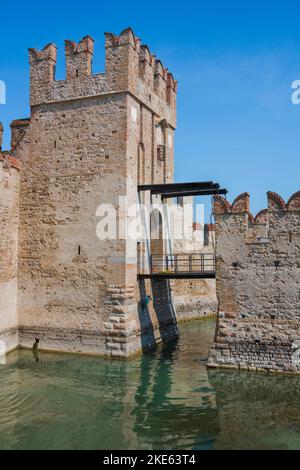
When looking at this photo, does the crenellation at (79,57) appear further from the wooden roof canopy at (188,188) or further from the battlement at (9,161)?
the wooden roof canopy at (188,188)

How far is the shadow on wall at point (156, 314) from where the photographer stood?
15.6 metres

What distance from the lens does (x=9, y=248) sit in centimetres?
1548

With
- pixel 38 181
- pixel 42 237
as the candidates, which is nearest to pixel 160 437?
pixel 42 237

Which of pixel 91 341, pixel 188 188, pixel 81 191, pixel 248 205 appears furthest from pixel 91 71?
pixel 91 341

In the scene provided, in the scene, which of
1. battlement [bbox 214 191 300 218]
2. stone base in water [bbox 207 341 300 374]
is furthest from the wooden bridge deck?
stone base in water [bbox 207 341 300 374]

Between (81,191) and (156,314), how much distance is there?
5.14m

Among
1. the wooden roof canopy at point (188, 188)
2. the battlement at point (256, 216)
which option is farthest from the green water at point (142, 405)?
the wooden roof canopy at point (188, 188)

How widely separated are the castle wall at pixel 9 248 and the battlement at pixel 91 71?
2658mm

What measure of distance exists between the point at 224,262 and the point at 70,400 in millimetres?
5631

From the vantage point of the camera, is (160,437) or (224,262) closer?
(160,437)

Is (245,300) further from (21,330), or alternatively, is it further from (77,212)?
(21,330)

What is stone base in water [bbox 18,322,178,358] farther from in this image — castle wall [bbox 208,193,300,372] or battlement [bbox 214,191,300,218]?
battlement [bbox 214,191,300,218]

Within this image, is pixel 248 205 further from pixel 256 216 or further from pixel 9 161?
pixel 9 161

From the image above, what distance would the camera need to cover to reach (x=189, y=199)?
75.8ft
